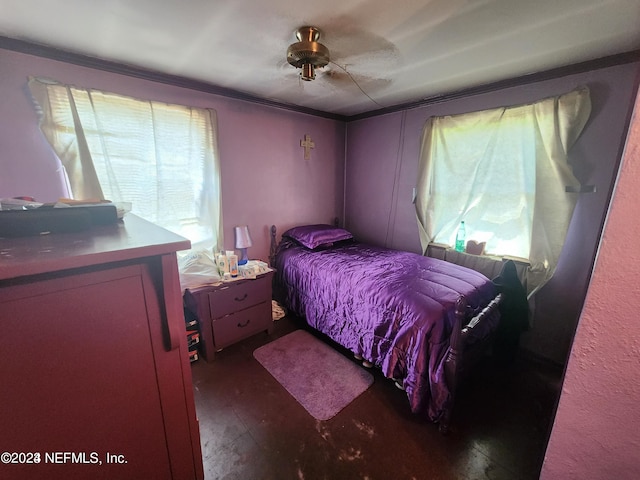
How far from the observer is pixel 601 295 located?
0.50 metres

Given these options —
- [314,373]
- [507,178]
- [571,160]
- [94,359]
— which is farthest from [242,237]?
[571,160]

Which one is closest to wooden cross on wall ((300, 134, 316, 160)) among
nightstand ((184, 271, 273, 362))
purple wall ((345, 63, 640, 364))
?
purple wall ((345, 63, 640, 364))

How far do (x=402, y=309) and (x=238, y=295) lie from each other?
140 centimetres

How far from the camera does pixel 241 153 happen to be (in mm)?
2652

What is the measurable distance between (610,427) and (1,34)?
3.03 m

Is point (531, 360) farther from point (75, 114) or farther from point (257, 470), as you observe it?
point (75, 114)

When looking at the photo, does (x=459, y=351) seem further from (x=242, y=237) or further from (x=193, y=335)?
(x=242, y=237)

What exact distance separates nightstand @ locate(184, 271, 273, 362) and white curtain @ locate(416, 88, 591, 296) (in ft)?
5.83

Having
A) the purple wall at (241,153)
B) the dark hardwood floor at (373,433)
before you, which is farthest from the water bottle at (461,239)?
the purple wall at (241,153)

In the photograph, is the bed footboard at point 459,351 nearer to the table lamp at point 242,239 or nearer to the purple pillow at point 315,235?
the purple pillow at point 315,235

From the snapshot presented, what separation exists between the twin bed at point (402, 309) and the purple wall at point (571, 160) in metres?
0.54

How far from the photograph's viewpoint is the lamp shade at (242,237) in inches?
106

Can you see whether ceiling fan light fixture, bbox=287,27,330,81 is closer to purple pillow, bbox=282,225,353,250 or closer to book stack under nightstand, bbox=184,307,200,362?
purple pillow, bbox=282,225,353,250

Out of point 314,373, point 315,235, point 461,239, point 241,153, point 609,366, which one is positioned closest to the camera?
point 609,366
